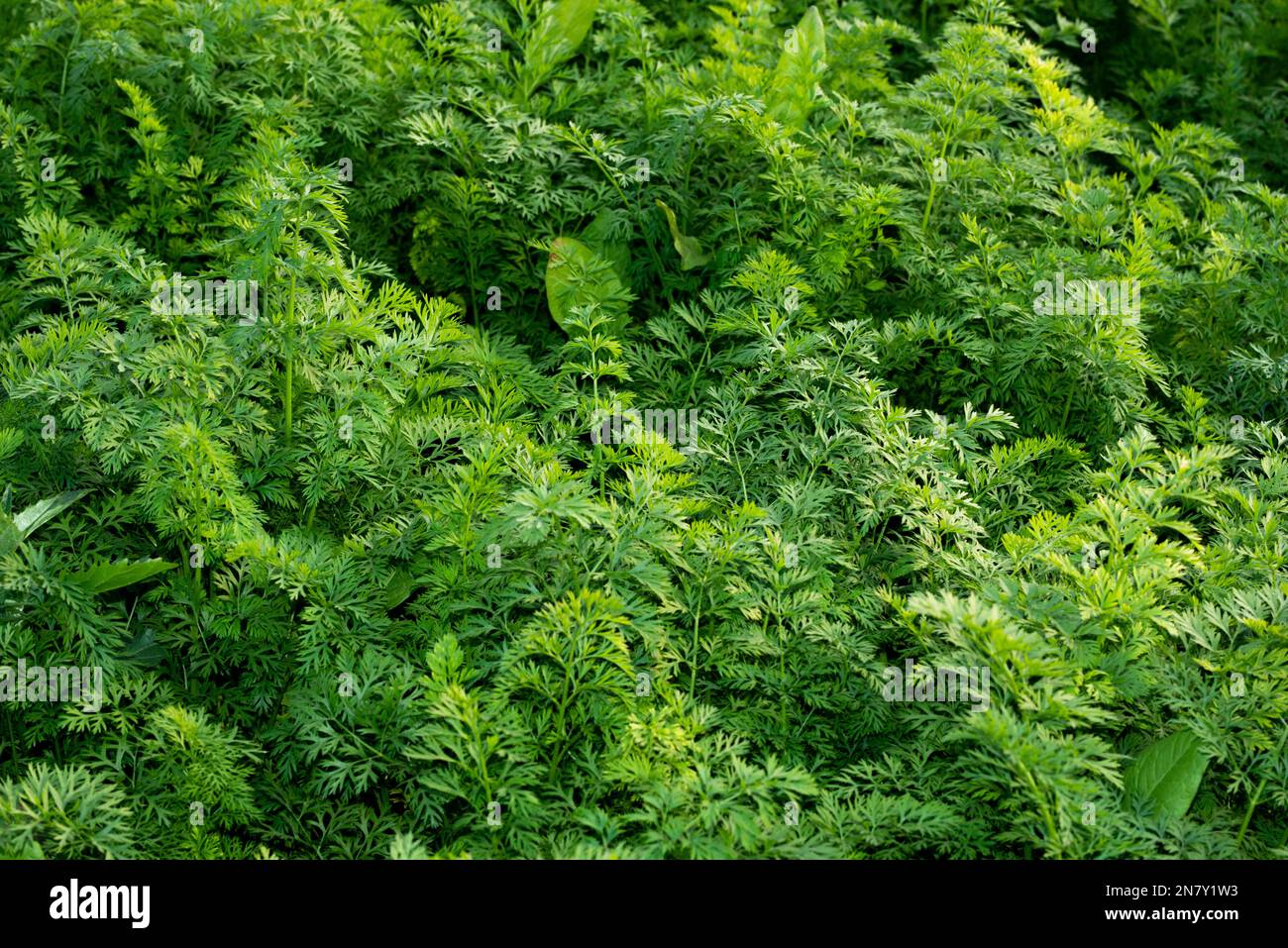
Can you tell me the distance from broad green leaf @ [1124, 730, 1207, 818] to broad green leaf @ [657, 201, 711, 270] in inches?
84.8

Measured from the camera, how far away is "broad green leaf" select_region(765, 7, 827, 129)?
14.2ft

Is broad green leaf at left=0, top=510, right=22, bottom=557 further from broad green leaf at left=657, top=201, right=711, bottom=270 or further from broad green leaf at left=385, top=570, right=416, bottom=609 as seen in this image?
broad green leaf at left=657, top=201, right=711, bottom=270

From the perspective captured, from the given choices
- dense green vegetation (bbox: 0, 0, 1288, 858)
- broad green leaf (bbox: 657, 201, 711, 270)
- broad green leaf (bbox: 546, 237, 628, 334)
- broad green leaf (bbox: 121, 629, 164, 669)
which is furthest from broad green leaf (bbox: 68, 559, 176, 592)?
broad green leaf (bbox: 657, 201, 711, 270)

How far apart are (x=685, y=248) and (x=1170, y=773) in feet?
7.57

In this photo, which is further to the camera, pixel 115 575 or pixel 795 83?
pixel 795 83

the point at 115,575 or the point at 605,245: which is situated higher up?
the point at 605,245

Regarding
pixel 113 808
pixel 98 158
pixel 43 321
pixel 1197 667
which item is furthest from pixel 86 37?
pixel 1197 667

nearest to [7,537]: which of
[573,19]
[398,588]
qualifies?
[398,588]

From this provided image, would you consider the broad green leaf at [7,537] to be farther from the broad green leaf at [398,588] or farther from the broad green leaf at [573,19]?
the broad green leaf at [573,19]

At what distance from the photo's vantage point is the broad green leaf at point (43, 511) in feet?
10.4

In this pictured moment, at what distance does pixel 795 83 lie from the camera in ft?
14.4

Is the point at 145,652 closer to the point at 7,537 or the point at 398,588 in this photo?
the point at 7,537

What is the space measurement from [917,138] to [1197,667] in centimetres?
208

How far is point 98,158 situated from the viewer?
4320mm
